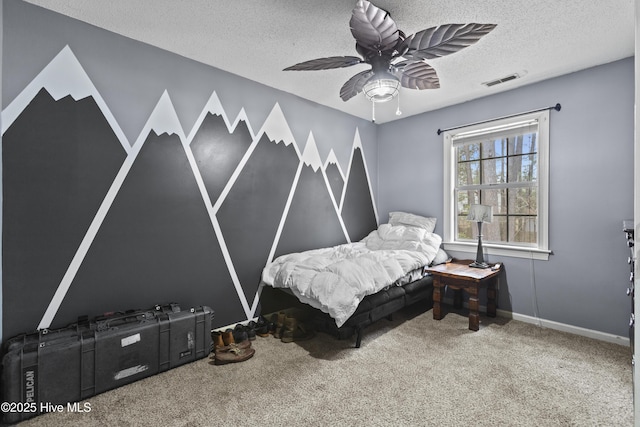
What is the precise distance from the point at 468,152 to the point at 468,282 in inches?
67.9

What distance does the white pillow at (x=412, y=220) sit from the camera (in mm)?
3885

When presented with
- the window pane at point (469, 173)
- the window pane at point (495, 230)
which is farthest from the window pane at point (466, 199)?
the window pane at point (495, 230)

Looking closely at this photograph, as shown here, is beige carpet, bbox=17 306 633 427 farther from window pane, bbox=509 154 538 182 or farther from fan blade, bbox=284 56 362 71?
fan blade, bbox=284 56 362 71

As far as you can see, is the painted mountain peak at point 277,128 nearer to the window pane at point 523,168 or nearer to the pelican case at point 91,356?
the pelican case at point 91,356

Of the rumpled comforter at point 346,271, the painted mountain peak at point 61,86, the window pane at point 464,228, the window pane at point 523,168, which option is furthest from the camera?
the window pane at point 464,228

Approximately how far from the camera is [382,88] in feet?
6.56

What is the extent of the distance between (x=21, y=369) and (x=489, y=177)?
4.39m

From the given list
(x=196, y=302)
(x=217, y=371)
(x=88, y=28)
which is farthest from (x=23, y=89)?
(x=217, y=371)

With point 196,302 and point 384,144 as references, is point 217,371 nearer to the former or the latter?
point 196,302

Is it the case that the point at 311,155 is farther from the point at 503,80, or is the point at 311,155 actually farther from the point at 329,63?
the point at 503,80

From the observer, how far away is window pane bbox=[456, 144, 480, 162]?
144 inches

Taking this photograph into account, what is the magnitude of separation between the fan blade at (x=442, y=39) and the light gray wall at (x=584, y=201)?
1951 millimetres

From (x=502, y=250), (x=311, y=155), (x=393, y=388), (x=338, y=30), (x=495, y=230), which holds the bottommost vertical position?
(x=393, y=388)

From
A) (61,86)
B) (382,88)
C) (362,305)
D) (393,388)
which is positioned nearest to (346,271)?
(362,305)
